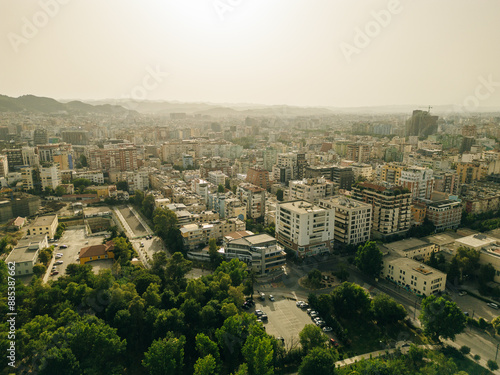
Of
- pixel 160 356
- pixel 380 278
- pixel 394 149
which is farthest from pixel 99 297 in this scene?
pixel 394 149

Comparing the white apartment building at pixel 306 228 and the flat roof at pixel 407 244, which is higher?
the white apartment building at pixel 306 228

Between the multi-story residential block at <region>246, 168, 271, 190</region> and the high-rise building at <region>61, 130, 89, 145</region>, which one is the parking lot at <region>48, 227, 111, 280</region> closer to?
the multi-story residential block at <region>246, 168, 271, 190</region>

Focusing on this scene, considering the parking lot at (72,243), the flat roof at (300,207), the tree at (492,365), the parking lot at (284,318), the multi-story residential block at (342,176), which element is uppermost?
the flat roof at (300,207)

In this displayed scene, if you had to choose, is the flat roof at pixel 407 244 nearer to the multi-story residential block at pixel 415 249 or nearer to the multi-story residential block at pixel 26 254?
the multi-story residential block at pixel 415 249

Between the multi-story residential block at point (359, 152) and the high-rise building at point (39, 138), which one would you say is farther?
the high-rise building at point (39, 138)

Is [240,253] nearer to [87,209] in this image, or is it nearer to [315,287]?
[315,287]

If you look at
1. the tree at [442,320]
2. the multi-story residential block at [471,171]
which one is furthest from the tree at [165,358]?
the multi-story residential block at [471,171]

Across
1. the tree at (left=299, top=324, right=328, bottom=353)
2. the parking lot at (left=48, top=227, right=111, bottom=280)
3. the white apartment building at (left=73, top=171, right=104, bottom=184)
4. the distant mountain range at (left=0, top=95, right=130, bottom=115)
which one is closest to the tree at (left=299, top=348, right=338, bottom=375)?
the tree at (left=299, top=324, right=328, bottom=353)
